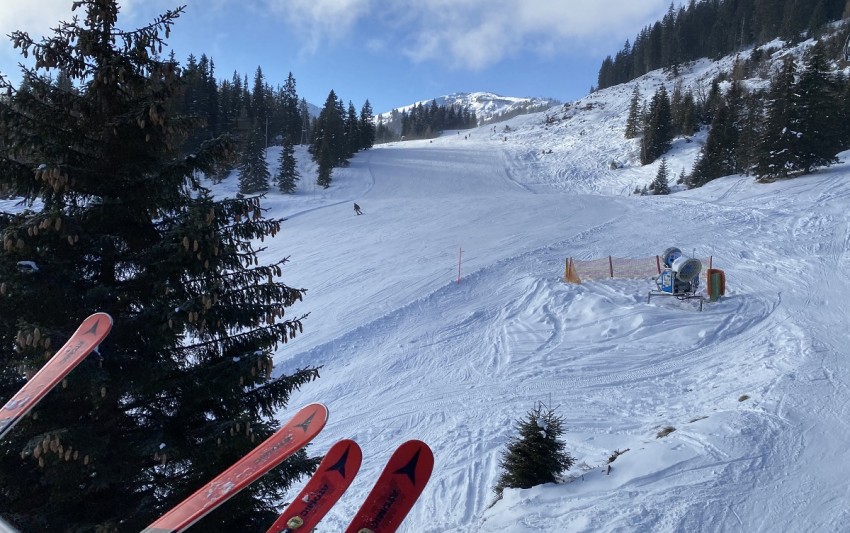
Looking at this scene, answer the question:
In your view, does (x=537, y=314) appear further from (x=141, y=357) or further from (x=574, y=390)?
(x=141, y=357)

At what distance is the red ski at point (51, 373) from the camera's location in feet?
11.1

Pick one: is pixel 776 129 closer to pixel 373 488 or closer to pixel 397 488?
pixel 397 488

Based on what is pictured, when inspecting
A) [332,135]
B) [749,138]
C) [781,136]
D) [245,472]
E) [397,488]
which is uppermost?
[332,135]

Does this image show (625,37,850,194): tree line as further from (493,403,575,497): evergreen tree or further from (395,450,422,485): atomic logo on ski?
(395,450,422,485): atomic logo on ski

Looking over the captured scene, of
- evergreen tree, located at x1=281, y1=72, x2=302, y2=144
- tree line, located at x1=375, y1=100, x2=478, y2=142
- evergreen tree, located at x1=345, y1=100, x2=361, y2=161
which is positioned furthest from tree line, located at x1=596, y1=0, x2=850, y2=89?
evergreen tree, located at x1=281, y1=72, x2=302, y2=144

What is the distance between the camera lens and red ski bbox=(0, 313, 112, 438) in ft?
11.1

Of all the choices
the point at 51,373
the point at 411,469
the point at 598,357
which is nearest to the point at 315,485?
the point at 411,469

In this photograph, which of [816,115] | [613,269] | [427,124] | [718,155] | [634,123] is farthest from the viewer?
[427,124]

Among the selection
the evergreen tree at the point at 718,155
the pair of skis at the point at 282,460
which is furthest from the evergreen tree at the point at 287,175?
the pair of skis at the point at 282,460

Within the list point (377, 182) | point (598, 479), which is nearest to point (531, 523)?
point (598, 479)

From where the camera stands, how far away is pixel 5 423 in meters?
3.44

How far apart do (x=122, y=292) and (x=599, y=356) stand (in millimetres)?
9502

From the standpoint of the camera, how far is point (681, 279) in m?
13.1

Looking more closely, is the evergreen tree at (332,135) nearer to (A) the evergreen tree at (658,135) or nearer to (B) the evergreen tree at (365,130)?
(B) the evergreen tree at (365,130)
